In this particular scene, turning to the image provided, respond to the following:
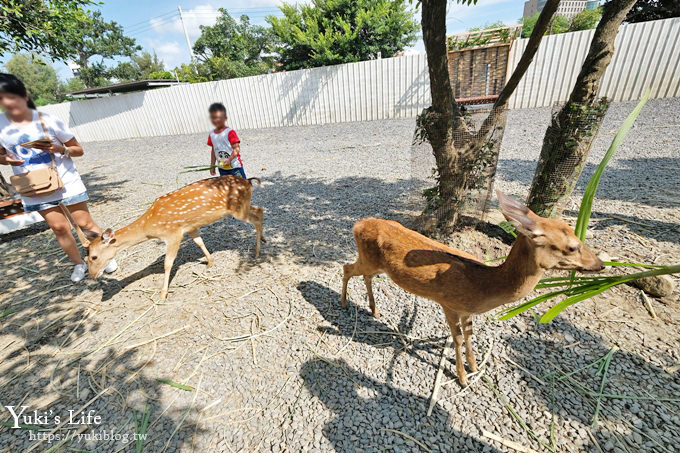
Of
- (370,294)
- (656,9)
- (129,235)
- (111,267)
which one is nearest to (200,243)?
(129,235)

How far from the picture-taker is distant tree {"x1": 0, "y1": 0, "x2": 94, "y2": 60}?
15.2 feet

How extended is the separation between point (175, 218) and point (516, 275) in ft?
12.2

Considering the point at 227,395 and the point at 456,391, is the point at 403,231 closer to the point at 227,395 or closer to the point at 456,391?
the point at 456,391

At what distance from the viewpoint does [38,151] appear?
123 inches

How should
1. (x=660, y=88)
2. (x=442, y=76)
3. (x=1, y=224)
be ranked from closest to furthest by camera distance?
(x=442, y=76) < (x=1, y=224) < (x=660, y=88)

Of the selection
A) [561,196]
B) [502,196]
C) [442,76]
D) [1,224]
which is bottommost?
[1,224]

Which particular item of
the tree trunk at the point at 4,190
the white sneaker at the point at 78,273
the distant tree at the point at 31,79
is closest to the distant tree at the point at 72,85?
the distant tree at the point at 31,79

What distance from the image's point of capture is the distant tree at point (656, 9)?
14.2m

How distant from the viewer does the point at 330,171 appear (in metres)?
7.66

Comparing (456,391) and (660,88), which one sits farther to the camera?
(660,88)

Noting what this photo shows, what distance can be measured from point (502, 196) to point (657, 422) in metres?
1.98

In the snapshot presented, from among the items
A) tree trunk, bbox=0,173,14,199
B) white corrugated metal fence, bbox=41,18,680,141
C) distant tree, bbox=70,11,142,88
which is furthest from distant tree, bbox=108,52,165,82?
tree trunk, bbox=0,173,14,199

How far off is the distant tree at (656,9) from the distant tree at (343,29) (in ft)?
38.6

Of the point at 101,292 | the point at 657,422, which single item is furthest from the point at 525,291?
the point at 101,292
